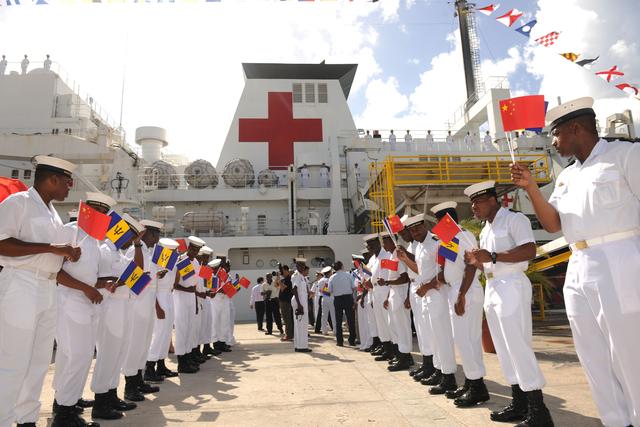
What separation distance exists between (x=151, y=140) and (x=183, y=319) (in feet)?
59.6

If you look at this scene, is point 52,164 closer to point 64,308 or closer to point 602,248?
point 64,308

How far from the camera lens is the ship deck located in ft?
10.3

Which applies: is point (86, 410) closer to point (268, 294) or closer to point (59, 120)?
point (268, 294)

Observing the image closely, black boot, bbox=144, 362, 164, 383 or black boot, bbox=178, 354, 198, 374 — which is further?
black boot, bbox=178, 354, 198, 374

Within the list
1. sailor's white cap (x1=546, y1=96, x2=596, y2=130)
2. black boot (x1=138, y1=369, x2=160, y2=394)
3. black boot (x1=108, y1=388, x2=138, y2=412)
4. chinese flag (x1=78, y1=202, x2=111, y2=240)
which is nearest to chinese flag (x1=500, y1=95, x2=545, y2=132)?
sailor's white cap (x1=546, y1=96, x2=596, y2=130)

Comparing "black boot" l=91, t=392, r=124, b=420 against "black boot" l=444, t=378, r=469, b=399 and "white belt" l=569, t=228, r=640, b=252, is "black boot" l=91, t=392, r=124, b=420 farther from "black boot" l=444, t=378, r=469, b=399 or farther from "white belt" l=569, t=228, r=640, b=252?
"white belt" l=569, t=228, r=640, b=252

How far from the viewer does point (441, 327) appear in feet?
13.2

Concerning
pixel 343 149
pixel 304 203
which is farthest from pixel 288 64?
pixel 304 203

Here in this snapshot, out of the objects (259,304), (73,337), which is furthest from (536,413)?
(259,304)

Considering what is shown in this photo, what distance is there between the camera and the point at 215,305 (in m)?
7.84

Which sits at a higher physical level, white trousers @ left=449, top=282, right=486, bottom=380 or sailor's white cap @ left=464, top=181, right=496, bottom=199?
sailor's white cap @ left=464, top=181, right=496, bottom=199

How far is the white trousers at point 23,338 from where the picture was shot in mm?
2355

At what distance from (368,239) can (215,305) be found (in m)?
3.28

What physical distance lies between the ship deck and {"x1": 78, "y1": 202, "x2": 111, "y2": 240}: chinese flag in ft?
5.19
